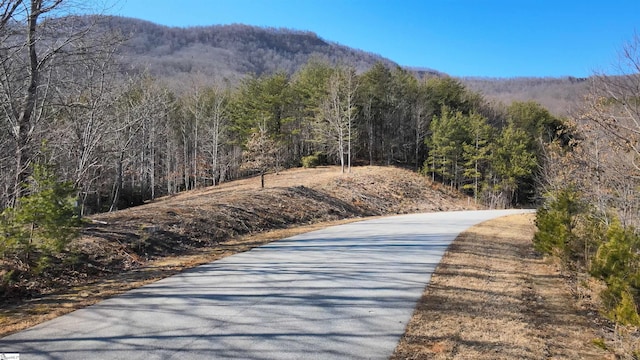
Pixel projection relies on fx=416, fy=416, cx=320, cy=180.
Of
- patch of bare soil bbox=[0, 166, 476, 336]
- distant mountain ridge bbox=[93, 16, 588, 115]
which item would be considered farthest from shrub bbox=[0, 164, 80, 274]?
distant mountain ridge bbox=[93, 16, 588, 115]

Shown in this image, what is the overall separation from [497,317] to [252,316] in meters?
3.07

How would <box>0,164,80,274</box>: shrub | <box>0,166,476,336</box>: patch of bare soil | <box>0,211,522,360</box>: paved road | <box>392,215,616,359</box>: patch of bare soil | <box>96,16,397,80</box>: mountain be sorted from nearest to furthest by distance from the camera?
<box>0,211,522,360</box>: paved road, <box>392,215,616,359</box>: patch of bare soil, <box>0,166,476,336</box>: patch of bare soil, <box>0,164,80,274</box>: shrub, <box>96,16,397,80</box>: mountain

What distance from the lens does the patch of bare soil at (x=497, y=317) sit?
168 inches

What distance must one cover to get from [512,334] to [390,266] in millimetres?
3255

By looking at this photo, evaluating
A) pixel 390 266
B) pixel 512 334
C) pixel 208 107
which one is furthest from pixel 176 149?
pixel 512 334

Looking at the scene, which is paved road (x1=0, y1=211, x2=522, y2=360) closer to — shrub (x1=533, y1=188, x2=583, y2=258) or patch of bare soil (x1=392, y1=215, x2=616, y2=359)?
patch of bare soil (x1=392, y1=215, x2=616, y2=359)

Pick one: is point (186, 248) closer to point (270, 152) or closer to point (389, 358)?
point (389, 358)

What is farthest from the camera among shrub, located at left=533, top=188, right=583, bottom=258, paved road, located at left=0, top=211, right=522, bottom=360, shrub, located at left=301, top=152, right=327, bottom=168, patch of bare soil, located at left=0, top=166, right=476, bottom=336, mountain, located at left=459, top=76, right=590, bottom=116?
shrub, located at left=301, top=152, right=327, bottom=168

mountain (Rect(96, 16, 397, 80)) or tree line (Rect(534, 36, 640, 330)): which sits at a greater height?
mountain (Rect(96, 16, 397, 80))

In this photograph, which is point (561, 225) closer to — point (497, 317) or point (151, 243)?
point (497, 317)

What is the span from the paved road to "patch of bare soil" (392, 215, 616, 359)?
12.1 inches

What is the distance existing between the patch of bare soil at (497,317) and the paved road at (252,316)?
0.31m

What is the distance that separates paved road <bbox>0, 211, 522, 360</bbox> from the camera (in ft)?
13.3

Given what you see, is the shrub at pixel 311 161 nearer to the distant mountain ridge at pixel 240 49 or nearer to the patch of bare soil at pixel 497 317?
the patch of bare soil at pixel 497 317
